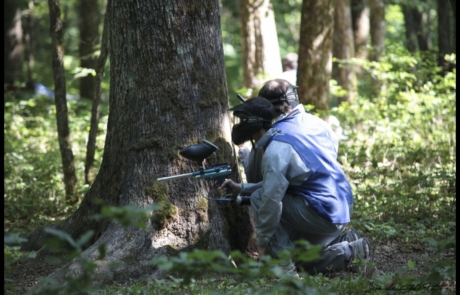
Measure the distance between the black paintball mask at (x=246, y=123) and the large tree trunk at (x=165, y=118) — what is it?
0.25 m

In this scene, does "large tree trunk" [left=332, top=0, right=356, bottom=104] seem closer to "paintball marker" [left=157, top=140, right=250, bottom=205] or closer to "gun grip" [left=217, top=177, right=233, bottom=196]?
"gun grip" [left=217, top=177, right=233, bottom=196]

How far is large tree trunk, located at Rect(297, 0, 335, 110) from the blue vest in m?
6.10

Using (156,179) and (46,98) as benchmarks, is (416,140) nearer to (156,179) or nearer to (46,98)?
(156,179)

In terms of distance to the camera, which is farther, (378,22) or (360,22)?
(360,22)

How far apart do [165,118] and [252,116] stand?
0.78m

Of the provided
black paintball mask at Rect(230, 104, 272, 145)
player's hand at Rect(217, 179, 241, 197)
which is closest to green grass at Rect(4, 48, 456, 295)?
player's hand at Rect(217, 179, 241, 197)

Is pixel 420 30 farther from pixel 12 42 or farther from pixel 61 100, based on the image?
pixel 61 100

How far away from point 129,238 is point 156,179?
568 mm

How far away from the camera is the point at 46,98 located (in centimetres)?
1652

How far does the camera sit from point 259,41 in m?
11.5

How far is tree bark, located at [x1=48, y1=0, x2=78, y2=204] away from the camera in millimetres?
7867

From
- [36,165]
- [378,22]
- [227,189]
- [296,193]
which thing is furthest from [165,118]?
[378,22]

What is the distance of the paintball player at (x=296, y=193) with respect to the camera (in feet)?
16.1

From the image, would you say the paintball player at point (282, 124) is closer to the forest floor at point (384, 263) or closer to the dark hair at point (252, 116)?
the dark hair at point (252, 116)
